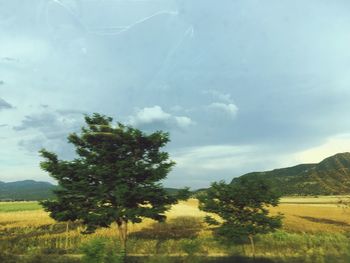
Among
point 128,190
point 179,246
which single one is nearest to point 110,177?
point 128,190

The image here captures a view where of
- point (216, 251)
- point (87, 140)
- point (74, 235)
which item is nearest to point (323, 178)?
point (216, 251)

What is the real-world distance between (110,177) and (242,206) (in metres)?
7.24

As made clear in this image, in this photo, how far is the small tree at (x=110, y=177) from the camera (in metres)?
22.5

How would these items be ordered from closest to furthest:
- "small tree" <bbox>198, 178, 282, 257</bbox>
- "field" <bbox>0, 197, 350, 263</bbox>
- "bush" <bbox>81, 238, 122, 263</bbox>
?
"bush" <bbox>81, 238, 122, 263</bbox>
"field" <bbox>0, 197, 350, 263</bbox>
"small tree" <bbox>198, 178, 282, 257</bbox>

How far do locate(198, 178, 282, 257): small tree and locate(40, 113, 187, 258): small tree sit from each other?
2.08m

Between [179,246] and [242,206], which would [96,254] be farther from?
[179,246]

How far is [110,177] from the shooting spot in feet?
75.3

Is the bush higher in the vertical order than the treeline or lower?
lower

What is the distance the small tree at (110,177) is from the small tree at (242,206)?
6.81 feet

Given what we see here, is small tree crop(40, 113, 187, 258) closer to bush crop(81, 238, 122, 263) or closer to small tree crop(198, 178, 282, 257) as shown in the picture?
small tree crop(198, 178, 282, 257)

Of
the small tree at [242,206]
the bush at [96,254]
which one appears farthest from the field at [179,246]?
the small tree at [242,206]

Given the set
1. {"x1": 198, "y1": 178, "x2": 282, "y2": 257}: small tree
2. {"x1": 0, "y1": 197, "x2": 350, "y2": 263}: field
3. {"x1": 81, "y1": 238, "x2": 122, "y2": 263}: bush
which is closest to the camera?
{"x1": 81, "y1": 238, "x2": 122, "y2": 263}: bush

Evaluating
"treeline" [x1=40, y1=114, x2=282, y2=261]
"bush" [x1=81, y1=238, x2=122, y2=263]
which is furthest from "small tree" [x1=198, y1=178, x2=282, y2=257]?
"bush" [x1=81, y1=238, x2=122, y2=263]

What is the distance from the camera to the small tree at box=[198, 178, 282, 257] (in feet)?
71.2
